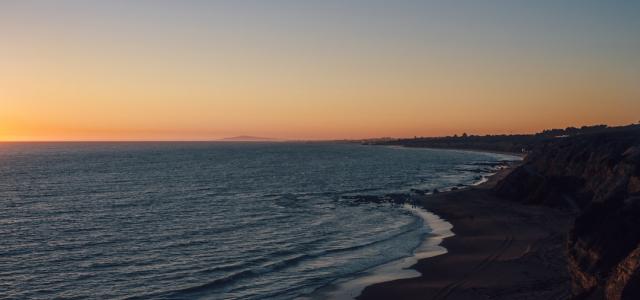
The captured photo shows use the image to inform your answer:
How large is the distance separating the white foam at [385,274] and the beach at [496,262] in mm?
526

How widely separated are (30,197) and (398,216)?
37452mm

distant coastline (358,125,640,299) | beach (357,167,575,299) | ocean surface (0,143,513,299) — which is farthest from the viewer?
ocean surface (0,143,513,299)

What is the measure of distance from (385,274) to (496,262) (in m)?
5.81

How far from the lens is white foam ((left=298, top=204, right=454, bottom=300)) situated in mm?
21391

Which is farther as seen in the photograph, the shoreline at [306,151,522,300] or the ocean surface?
the ocean surface

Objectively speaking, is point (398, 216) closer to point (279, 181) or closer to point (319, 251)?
point (319, 251)

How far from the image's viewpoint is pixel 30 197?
174 feet

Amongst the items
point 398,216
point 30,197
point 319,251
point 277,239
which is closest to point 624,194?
point 319,251

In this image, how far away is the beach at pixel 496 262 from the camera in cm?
2067

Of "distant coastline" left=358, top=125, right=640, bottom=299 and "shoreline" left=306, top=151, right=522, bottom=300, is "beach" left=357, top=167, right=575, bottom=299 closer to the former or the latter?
"distant coastline" left=358, top=125, right=640, bottom=299

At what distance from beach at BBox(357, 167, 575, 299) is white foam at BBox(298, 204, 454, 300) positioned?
0.53 metres

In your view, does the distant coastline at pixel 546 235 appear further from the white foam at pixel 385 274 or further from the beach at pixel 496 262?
the white foam at pixel 385 274

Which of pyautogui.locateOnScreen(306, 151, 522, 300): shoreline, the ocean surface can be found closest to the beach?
pyautogui.locateOnScreen(306, 151, 522, 300): shoreline

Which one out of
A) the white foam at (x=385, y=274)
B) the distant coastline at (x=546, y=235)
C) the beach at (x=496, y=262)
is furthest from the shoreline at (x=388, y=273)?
the distant coastline at (x=546, y=235)
